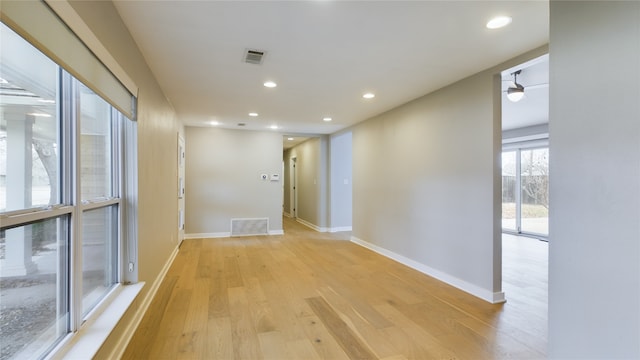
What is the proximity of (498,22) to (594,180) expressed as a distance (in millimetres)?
1335

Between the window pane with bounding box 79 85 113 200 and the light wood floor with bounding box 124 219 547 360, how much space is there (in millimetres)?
1160

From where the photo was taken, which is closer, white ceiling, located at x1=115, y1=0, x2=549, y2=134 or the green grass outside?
white ceiling, located at x1=115, y1=0, x2=549, y2=134

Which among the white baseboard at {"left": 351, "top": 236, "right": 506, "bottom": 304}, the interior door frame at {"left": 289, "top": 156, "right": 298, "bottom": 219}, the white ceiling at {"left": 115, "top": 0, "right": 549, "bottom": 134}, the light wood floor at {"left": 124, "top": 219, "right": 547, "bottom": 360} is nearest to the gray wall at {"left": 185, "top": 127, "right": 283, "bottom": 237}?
the light wood floor at {"left": 124, "top": 219, "right": 547, "bottom": 360}

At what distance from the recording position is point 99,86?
163 cm

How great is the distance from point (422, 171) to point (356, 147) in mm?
2022

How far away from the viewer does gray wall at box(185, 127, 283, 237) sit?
602cm

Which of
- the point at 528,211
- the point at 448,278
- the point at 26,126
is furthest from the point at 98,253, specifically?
the point at 528,211

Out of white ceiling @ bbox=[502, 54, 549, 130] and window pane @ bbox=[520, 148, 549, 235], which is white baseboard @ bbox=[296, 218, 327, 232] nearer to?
white ceiling @ bbox=[502, 54, 549, 130]

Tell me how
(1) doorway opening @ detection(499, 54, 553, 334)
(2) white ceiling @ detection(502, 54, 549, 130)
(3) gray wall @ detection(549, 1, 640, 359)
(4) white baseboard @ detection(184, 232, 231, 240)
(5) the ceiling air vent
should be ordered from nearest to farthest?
(3) gray wall @ detection(549, 1, 640, 359), (5) the ceiling air vent, (2) white ceiling @ detection(502, 54, 549, 130), (1) doorway opening @ detection(499, 54, 553, 334), (4) white baseboard @ detection(184, 232, 231, 240)

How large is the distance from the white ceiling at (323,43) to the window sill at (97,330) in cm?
198

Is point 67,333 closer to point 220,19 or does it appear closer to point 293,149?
point 220,19

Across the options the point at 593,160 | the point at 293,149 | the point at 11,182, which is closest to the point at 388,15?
the point at 593,160

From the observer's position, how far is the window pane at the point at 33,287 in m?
1.09

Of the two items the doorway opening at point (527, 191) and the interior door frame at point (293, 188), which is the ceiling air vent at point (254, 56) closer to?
the doorway opening at point (527, 191)
